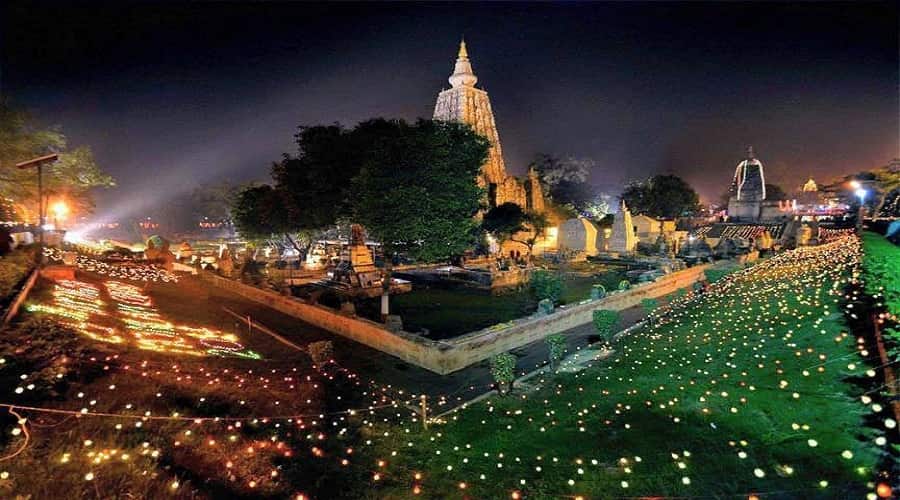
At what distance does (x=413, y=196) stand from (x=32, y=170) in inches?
722

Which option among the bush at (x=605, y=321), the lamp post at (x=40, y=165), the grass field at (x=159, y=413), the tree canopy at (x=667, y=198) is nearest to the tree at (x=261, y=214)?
the lamp post at (x=40, y=165)

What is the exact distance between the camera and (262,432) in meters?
6.16

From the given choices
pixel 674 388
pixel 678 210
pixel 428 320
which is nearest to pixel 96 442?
pixel 674 388

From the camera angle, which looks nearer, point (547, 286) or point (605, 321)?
point (605, 321)

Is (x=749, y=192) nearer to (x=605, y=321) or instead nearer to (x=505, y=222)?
(x=505, y=222)

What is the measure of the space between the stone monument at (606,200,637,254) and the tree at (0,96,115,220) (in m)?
34.3

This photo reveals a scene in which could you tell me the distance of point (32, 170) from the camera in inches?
733

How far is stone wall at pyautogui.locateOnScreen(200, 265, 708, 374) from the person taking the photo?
374 inches

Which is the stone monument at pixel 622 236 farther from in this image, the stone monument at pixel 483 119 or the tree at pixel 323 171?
the tree at pixel 323 171

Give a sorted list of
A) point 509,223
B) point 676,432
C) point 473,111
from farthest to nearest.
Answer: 1. point 473,111
2. point 509,223
3. point 676,432

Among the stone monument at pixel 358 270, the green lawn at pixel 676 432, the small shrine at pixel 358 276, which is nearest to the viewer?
the green lawn at pixel 676 432

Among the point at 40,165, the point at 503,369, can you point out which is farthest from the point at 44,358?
the point at 40,165

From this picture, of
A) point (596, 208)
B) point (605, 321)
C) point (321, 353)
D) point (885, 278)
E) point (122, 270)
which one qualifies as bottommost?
point (321, 353)

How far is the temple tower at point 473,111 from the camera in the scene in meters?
38.6
